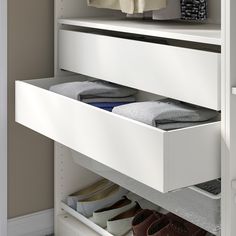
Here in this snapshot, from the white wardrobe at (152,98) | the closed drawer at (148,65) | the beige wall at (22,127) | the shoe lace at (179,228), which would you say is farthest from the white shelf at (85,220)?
the closed drawer at (148,65)

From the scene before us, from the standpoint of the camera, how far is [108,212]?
7.48ft

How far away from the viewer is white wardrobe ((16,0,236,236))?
156 centimetres

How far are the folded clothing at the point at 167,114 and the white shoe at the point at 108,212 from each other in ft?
2.05

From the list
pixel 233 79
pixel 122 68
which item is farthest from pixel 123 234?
pixel 233 79

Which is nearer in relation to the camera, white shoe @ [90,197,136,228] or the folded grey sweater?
the folded grey sweater

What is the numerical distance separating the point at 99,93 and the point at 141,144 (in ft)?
1.74

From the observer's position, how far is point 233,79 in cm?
158

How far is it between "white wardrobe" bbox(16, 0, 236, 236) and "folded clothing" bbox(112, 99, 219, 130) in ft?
0.17

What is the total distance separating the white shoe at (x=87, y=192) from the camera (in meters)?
2.44

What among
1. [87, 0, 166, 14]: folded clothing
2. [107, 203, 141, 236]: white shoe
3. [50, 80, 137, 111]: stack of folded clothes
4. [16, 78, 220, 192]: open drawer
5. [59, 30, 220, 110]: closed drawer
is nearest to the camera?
[16, 78, 220, 192]: open drawer

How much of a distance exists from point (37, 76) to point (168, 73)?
0.81m

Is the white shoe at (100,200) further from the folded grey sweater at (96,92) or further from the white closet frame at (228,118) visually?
the white closet frame at (228,118)

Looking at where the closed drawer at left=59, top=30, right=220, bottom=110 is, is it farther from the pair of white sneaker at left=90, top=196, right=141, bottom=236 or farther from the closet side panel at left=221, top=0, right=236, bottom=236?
the pair of white sneaker at left=90, top=196, right=141, bottom=236
